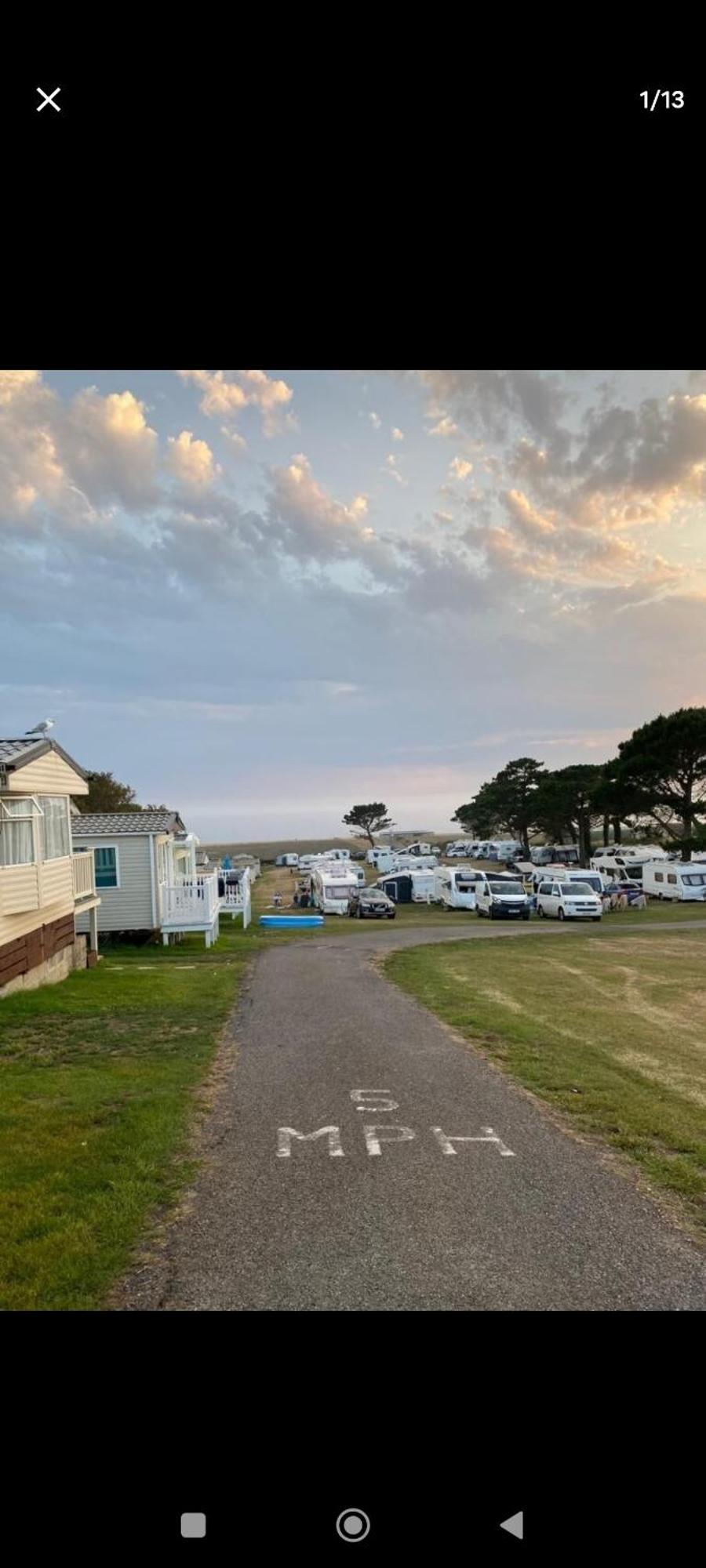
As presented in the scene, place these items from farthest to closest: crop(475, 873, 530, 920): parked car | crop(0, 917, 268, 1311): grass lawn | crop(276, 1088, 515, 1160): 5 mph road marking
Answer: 1. crop(475, 873, 530, 920): parked car
2. crop(276, 1088, 515, 1160): 5 mph road marking
3. crop(0, 917, 268, 1311): grass lawn

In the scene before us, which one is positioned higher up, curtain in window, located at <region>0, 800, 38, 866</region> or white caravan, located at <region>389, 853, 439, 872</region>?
curtain in window, located at <region>0, 800, 38, 866</region>

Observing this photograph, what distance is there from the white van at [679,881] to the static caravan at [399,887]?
919cm

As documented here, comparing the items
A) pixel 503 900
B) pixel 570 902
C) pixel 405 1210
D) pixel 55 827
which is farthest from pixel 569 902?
pixel 405 1210

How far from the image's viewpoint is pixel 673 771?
30547mm

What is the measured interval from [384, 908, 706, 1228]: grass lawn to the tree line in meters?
18.2

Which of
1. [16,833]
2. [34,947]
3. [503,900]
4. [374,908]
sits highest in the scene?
[16,833]

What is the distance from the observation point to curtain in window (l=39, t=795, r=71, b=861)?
9773 mm

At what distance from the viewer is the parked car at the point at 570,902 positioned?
2047cm

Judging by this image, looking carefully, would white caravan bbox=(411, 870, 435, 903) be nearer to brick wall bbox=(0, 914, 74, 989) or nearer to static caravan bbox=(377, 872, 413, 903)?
static caravan bbox=(377, 872, 413, 903)

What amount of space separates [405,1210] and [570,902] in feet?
61.6
